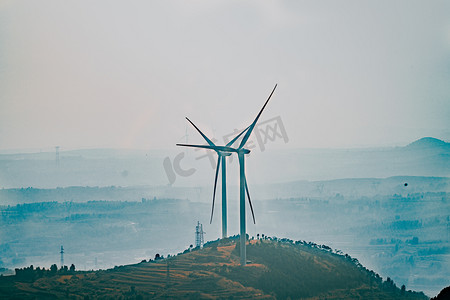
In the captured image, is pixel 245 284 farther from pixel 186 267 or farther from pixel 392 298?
pixel 392 298

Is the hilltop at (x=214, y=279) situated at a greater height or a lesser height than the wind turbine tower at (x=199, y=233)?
lesser

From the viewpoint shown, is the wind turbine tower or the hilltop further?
the wind turbine tower

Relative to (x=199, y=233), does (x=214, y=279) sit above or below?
below

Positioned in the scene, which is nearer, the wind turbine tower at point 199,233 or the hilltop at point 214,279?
the hilltop at point 214,279

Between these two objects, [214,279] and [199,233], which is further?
[199,233]

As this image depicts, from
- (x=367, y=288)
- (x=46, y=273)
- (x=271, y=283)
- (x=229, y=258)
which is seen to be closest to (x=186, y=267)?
(x=229, y=258)

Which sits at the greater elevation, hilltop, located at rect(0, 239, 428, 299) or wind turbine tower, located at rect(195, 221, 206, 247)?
wind turbine tower, located at rect(195, 221, 206, 247)

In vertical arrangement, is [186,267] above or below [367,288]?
above

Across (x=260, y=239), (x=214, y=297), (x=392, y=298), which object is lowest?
(x=392, y=298)
